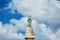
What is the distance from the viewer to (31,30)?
8181 cm

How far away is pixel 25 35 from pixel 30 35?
144cm

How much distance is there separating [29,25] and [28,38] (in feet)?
14.7

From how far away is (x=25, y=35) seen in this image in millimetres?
80750

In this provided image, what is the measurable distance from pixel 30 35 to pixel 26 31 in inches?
72.1

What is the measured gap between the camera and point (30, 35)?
265ft

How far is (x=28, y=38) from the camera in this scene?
8025 cm

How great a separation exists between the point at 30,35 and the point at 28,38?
1.18 m

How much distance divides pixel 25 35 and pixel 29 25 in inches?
145

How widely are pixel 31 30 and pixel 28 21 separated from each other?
3199 millimetres

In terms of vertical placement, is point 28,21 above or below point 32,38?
above

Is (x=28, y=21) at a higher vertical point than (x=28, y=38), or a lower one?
higher

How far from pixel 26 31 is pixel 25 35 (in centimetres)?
152

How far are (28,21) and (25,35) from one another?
4.90 metres
